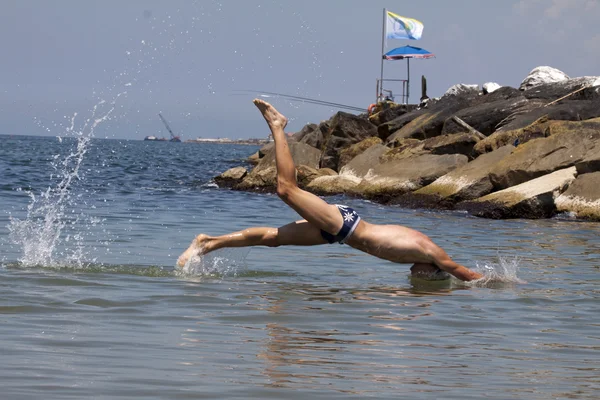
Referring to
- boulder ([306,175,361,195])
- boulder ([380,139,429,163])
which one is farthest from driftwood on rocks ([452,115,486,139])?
boulder ([306,175,361,195])

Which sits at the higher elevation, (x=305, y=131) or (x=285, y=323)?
(x=305, y=131)

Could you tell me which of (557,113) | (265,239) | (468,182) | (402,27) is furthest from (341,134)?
(265,239)

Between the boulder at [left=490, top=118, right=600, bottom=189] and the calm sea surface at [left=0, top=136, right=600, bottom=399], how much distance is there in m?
5.08

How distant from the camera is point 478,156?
22.2 m

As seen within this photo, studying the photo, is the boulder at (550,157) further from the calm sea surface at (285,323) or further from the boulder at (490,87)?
the boulder at (490,87)

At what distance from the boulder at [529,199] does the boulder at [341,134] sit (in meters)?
12.2

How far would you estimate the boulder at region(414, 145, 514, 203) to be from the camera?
19.6 metres

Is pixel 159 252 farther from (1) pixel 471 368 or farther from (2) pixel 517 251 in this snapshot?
(1) pixel 471 368

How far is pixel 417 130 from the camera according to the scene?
2838 centimetres

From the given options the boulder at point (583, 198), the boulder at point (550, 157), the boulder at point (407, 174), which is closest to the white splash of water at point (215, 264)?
the boulder at point (583, 198)

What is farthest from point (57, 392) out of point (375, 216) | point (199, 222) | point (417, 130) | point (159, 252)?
point (417, 130)

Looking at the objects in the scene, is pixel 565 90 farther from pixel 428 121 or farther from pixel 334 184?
pixel 334 184

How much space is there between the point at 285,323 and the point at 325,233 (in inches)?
71.9

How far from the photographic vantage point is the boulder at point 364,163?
25.2 metres
